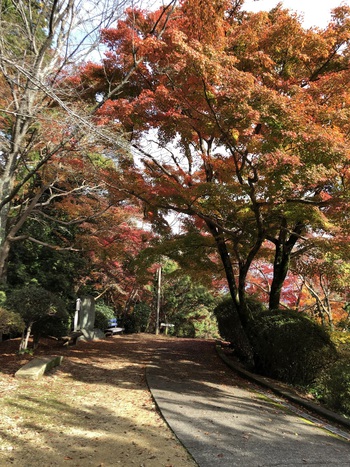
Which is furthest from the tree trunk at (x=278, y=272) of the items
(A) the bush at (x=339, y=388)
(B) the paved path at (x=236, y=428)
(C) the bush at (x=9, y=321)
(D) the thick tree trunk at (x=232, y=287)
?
(C) the bush at (x=9, y=321)

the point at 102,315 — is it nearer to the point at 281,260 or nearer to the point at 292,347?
the point at 281,260

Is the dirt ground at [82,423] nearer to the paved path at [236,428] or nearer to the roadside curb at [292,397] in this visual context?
the paved path at [236,428]

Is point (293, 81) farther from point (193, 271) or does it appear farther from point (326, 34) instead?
point (193, 271)

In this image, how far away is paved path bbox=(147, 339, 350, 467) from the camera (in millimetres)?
3506

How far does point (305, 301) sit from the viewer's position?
16.4 m

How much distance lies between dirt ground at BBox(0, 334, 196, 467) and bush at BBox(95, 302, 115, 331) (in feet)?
28.5

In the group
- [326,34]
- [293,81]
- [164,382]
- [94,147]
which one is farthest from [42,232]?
[326,34]

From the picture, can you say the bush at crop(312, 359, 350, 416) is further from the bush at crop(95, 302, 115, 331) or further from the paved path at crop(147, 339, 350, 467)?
the bush at crop(95, 302, 115, 331)

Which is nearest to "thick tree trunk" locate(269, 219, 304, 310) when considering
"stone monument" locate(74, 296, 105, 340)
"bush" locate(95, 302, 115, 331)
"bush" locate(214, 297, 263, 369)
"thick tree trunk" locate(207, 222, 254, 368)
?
"bush" locate(214, 297, 263, 369)

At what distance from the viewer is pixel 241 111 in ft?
18.9

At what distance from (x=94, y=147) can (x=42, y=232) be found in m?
6.17

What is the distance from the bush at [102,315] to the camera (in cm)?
1584

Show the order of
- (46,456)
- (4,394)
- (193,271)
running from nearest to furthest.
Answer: (46,456)
(4,394)
(193,271)

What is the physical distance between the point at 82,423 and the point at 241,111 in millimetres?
4994
